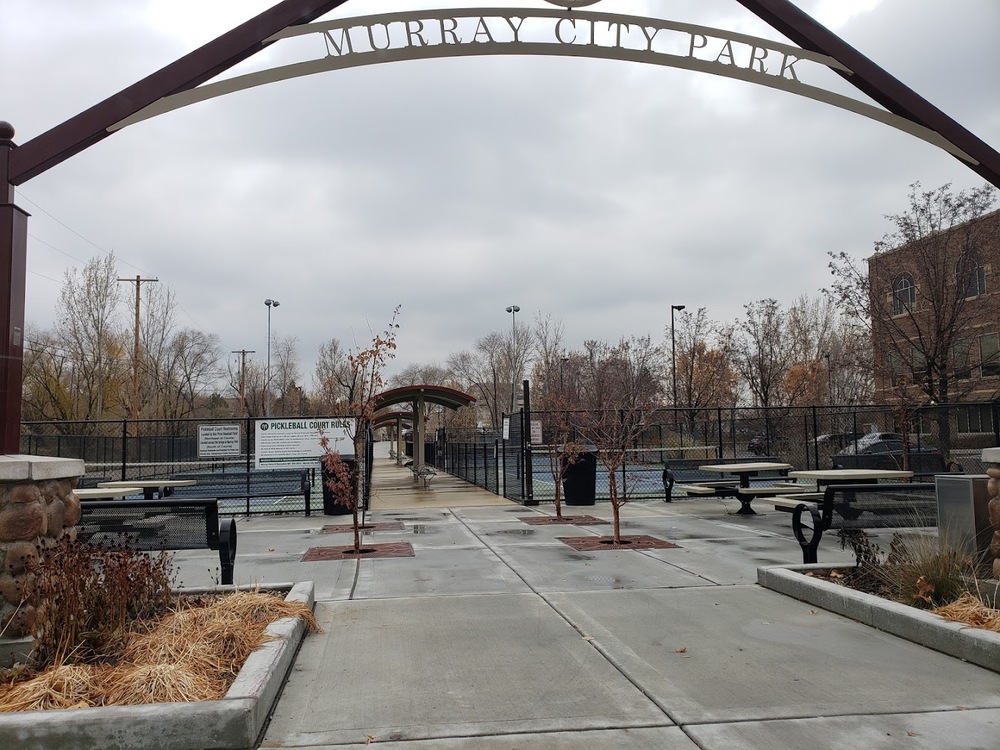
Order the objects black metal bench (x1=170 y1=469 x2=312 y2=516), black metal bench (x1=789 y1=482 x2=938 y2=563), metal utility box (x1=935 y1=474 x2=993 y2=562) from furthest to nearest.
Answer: black metal bench (x1=170 y1=469 x2=312 y2=516), black metal bench (x1=789 y1=482 x2=938 y2=563), metal utility box (x1=935 y1=474 x2=993 y2=562)

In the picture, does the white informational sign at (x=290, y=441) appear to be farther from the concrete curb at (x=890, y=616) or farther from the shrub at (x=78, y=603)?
the shrub at (x=78, y=603)

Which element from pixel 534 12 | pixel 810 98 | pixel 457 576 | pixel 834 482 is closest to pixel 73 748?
pixel 457 576

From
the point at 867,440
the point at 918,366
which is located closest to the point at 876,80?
the point at 918,366

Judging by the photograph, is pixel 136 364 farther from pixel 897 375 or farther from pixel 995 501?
pixel 995 501

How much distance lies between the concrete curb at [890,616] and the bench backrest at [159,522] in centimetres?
546

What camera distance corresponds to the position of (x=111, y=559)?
518 centimetres

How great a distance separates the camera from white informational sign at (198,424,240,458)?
53.0 feet

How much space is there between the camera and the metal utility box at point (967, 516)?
639 cm

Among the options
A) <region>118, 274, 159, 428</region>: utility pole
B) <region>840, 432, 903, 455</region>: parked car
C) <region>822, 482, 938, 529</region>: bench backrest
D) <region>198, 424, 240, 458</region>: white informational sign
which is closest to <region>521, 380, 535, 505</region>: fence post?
<region>198, 424, 240, 458</region>: white informational sign

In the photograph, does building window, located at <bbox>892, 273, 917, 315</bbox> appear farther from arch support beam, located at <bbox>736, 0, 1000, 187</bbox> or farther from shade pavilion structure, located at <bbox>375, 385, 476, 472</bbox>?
arch support beam, located at <bbox>736, 0, 1000, 187</bbox>

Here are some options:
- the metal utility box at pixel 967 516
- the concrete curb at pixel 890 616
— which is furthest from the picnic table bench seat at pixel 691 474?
the metal utility box at pixel 967 516

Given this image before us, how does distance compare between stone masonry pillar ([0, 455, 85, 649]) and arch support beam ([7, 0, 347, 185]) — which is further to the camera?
arch support beam ([7, 0, 347, 185])

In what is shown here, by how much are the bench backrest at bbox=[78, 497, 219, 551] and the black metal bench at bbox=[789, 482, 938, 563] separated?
6.18 m

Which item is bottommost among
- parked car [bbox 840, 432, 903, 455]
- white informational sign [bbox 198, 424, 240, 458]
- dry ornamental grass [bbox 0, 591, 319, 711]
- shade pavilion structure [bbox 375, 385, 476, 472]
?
dry ornamental grass [bbox 0, 591, 319, 711]
